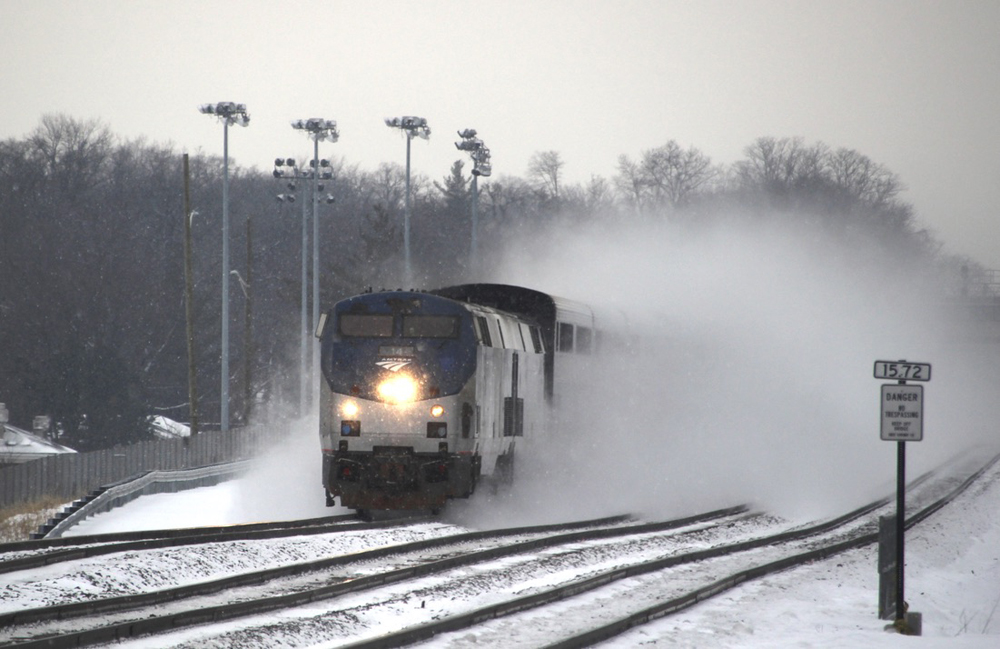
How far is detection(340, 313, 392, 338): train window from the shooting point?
20.1m

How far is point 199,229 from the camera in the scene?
83000 mm

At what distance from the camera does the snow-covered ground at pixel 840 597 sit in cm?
1202

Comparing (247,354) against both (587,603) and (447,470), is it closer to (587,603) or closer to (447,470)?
(447,470)

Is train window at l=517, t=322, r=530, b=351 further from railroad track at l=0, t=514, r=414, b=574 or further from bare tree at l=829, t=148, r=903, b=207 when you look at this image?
bare tree at l=829, t=148, r=903, b=207

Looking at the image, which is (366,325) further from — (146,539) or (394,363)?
(146,539)

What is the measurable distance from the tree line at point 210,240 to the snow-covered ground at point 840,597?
1054 inches

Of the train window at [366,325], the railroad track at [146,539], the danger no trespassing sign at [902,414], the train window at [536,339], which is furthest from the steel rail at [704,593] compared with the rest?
the train window at [366,325]

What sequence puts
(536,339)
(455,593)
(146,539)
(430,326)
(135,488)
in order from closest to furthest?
(455,593) → (146,539) → (430,326) → (536,339) → (135,488)

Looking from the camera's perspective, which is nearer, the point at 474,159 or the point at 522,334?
the point at 522,334

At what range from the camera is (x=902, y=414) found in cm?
1370

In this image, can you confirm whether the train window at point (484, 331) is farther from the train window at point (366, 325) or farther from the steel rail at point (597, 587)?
the steel rail at point (597, 587)

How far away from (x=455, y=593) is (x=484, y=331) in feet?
23.4

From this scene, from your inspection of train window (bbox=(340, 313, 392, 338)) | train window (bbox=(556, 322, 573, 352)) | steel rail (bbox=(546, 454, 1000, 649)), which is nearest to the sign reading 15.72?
steel rail (bbox=(546, 454, 1000, 649))

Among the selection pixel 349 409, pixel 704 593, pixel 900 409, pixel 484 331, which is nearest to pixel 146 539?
pixel 349 409
